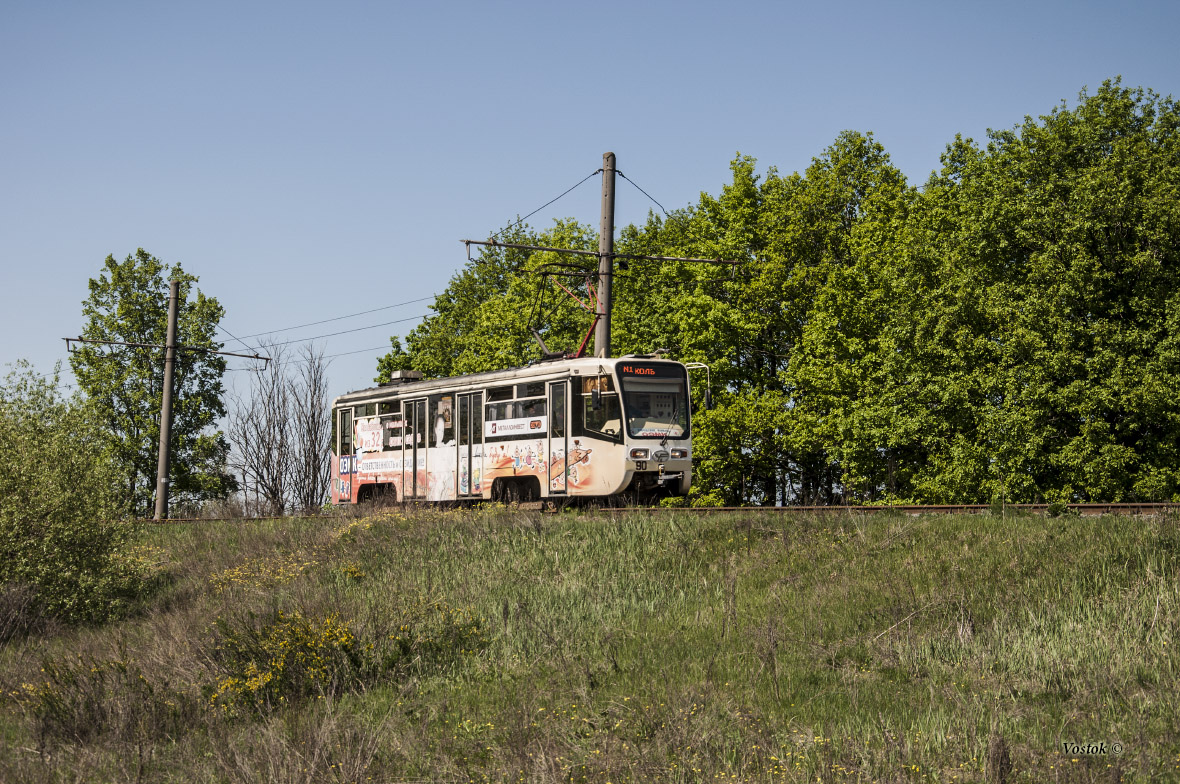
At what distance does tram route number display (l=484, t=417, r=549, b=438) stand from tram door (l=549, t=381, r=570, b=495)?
0.24m

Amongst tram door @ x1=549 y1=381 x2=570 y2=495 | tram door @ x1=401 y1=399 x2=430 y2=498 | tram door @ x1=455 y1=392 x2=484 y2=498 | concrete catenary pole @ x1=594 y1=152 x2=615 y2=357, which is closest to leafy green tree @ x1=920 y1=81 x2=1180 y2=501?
concrete catenary pole @ x1=594 y1=152 x2=615 y2=357

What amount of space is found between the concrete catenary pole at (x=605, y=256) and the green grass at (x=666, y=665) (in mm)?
6913

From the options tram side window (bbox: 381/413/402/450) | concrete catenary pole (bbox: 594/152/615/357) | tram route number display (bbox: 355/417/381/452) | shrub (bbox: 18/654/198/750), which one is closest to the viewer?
shrub (bbox: 18/654/198/750)

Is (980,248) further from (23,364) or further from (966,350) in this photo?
(23,364)

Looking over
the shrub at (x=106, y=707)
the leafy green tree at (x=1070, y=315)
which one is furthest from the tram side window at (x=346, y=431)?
the leafy green tree at (x=1070, y=315)

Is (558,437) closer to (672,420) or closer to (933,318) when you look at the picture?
(672,420)

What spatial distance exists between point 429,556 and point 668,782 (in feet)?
30.2

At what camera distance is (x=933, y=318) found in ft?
96.6

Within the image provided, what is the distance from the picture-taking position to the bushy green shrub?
636 inches

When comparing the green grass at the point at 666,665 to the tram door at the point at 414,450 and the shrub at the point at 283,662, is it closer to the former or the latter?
the shrub at the point at 283,662

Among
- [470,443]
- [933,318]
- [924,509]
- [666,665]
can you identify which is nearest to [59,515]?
[470,443]

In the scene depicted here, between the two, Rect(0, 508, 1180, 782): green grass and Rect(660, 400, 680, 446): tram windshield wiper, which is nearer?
Rect(0, 508, 1180, 782): green grass

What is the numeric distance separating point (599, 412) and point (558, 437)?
983 millimetres

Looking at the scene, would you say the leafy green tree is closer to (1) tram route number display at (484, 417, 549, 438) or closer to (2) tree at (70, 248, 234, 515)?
(1) tram route number display at (484, 417, 549, 438)
